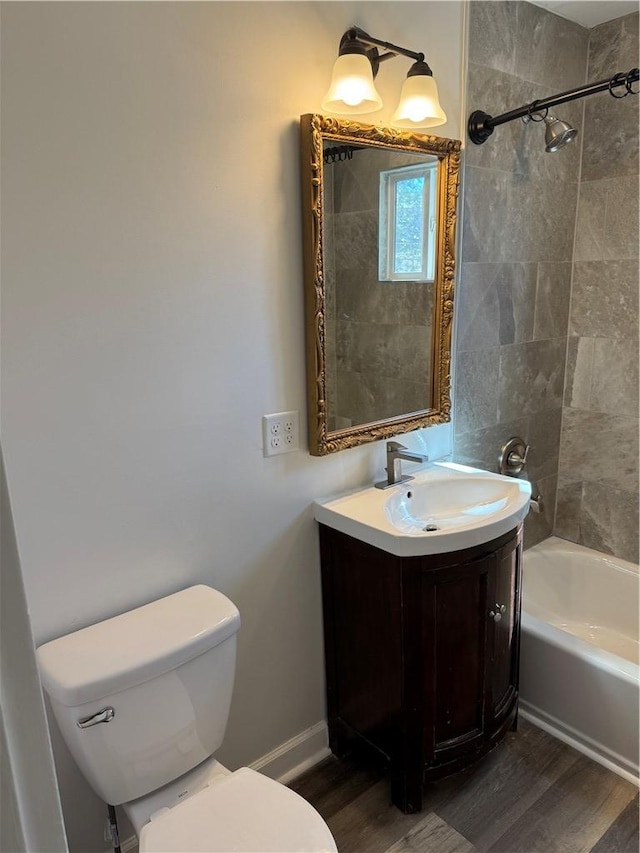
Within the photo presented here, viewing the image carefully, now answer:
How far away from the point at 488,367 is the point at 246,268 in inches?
45.8

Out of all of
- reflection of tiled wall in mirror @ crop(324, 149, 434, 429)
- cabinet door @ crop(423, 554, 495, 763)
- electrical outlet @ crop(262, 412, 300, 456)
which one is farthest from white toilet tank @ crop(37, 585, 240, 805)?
reflection of tiled wall in mirror @ crop(324, 149, 434, 429)

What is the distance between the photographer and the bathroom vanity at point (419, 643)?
1.67 m

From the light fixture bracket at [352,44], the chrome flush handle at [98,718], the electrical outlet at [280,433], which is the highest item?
the light fixture bracket at [352,44]

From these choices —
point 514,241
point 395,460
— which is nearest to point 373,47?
point 514,241

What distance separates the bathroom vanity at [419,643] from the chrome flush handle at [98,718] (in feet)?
2.55

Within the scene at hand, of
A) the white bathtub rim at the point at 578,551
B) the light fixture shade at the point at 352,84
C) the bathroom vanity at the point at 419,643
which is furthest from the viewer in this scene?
the white bathtub rim at the point at 578,551

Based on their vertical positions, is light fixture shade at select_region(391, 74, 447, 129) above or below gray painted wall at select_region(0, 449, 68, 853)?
above

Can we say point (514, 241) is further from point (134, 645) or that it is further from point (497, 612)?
point (134, 645)

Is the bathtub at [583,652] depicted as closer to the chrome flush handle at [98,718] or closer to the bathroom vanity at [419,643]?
the bathroom vanity at [419,643]

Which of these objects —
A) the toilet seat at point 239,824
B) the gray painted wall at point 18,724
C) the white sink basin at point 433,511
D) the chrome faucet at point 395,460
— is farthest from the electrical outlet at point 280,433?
the gray painted wall at point 18,724

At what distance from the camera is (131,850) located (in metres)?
1.59

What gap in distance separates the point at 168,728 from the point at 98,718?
189mm

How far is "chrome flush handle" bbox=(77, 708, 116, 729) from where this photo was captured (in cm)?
126

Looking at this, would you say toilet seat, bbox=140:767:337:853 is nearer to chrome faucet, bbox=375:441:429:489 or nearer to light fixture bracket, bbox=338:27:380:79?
chrome faucet, bbox=375:441:429:489
